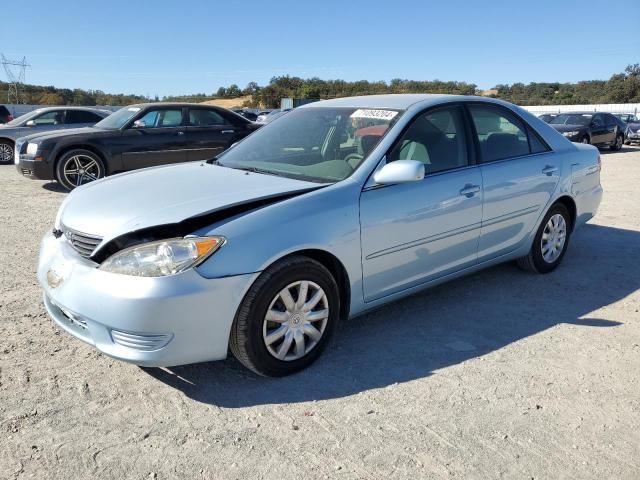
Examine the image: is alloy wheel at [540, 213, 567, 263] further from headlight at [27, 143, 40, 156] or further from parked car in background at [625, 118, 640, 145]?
parked car in background at [625, 118, 640, 145]

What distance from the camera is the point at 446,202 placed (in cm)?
383

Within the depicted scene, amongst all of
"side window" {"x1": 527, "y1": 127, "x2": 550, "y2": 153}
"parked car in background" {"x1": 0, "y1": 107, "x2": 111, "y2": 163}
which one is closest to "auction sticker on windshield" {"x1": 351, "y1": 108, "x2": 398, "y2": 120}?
"side window" {"x1": 527, "y1": 127, "x2": 550, "y2": 153}

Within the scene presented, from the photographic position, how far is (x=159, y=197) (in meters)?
3.22

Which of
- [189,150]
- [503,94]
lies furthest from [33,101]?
[503,94]

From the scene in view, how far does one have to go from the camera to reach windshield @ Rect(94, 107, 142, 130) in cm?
962

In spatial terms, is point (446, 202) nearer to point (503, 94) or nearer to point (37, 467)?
point (37, 467)

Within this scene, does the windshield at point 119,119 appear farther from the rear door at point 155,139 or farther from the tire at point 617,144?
the tire at point 617,144

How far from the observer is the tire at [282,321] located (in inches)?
115

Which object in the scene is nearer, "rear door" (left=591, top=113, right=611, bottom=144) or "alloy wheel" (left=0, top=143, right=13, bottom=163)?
"alloy wheel" (left=0, top=143, right=13, bottom=163)

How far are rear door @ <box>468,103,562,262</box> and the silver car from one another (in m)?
0.02

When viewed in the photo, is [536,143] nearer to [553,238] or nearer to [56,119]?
[553,238]

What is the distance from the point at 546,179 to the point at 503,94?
7183 centimetres

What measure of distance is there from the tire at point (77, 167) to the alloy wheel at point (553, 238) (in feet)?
23.9

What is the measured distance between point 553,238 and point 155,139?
716 centimetres
